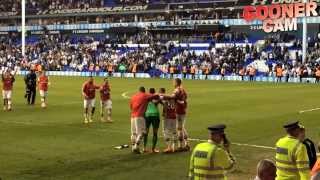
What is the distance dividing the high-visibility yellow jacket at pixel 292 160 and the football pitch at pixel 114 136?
494 centimetres

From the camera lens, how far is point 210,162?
8.73 meters

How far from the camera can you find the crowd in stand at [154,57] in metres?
63.0

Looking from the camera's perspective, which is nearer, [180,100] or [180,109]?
[180,100]

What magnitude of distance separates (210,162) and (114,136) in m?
12.5

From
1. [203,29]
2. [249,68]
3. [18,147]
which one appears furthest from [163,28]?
[18,147]

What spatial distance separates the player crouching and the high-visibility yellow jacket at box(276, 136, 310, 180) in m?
8.23

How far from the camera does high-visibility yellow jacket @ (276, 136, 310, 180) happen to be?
9102mm

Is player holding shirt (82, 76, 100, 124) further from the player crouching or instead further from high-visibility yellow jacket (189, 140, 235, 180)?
high-visibility yellow jacket (189, 140, 235, 180)

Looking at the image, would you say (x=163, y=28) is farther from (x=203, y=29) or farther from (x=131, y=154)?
(x=131, y=154)

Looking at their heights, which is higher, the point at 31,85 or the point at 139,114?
the point at 31,85

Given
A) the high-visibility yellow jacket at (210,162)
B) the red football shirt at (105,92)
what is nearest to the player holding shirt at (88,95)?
the red football shirt at (105,92)

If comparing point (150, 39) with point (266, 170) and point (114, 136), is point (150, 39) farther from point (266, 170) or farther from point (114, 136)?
point (266, 170)

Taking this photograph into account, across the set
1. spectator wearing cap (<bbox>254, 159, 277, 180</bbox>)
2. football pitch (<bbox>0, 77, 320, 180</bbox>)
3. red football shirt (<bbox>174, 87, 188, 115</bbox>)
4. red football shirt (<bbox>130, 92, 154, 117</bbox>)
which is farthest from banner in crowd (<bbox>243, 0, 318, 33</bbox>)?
spectator wearing cap (<bbox>254, 159, 277, 180</bbox>)

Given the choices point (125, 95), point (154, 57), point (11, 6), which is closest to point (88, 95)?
point (125, 95)
